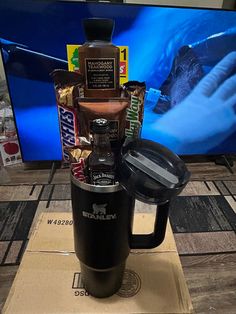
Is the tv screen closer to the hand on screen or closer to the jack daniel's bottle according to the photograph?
the hand on screen

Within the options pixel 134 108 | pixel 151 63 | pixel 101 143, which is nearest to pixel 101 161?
pixel 101 143

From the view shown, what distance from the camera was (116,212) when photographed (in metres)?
0.47

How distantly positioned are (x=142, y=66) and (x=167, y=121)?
0.32 metres

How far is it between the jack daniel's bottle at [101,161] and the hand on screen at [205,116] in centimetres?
100

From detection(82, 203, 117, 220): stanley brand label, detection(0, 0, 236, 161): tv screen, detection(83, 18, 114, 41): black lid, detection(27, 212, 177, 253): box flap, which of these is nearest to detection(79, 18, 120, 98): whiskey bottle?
detection(83, 18, 114, 41): black lid

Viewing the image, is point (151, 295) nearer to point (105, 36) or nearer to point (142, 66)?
point (105, 36)

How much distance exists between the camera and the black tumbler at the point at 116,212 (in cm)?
42

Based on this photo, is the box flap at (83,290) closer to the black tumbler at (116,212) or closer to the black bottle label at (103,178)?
the black tumbler at (116,212)

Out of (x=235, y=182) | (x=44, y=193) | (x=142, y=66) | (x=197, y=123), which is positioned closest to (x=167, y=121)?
(x=197, y=123)

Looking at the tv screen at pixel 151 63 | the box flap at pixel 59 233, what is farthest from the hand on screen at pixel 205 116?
the box flap at pixel 59 233

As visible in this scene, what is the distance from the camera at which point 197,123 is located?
1450 mm

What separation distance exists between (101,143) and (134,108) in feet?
0.36

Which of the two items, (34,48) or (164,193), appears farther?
(34,48)

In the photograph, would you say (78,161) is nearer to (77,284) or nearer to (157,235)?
(157,235)
